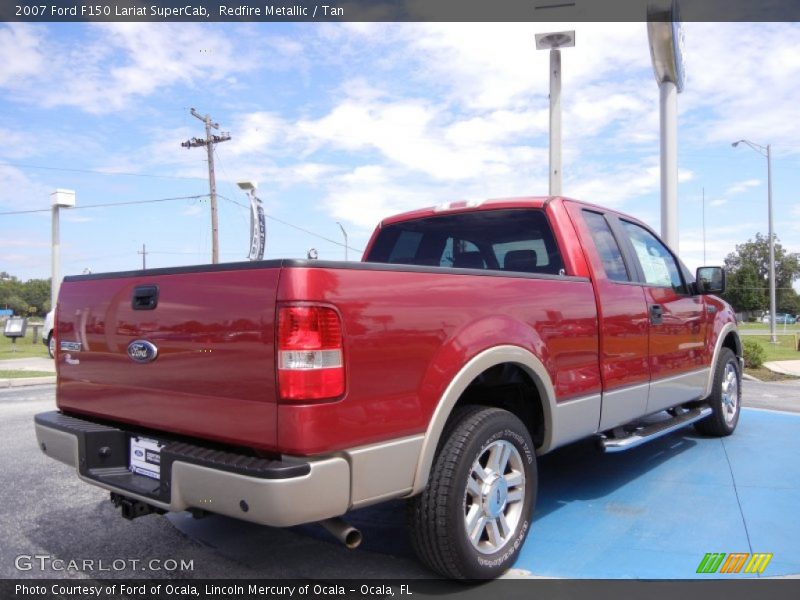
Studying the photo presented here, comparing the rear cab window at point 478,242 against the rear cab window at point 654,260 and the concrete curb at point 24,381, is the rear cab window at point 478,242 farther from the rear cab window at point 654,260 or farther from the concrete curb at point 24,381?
the concrete curb at point 24,381

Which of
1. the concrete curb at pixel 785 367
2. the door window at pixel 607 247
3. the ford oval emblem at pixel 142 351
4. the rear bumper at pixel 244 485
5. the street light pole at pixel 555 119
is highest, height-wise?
the street light pole at pixel 555 119

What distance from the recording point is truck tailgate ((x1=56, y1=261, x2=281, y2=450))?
2426 mm

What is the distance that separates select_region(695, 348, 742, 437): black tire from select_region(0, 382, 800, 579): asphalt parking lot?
54 centimetres

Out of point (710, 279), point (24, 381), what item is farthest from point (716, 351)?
point (24, 381)

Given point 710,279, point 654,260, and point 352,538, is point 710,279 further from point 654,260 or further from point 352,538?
point 352,538

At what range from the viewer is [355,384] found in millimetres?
2438

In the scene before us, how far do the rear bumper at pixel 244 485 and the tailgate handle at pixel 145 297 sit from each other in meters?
0.62

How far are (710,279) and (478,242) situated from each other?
2104mm

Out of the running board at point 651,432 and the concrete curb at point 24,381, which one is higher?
the running board at point 651,432

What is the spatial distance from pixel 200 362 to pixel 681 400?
3.92 metres

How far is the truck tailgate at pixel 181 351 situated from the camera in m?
2.43

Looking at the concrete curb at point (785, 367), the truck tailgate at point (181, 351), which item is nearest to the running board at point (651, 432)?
the truck tailgate at point (181, 351)

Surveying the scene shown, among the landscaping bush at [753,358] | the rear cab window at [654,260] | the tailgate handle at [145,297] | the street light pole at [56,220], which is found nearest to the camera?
the tailgate handle at [145,297]

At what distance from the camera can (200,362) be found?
264cm
